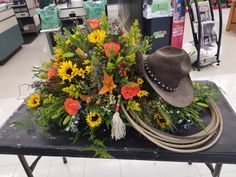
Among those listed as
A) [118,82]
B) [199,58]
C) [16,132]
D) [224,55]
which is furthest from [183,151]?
[224,55]

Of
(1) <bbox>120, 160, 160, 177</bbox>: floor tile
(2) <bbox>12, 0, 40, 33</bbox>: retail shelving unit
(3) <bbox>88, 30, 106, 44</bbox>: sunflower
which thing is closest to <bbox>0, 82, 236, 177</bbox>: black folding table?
(3) <bbox>88, 30, 106, 44</bbox>: sunflower

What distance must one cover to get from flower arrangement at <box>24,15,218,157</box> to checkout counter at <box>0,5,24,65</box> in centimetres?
370

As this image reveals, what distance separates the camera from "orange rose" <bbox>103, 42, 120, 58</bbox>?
38.9 inches

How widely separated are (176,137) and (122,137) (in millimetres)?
265

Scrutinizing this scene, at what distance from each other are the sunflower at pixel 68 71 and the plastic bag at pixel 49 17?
3375mm

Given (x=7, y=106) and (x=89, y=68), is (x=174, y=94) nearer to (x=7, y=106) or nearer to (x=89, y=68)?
(x=89, y=68)

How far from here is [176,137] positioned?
3.34ft

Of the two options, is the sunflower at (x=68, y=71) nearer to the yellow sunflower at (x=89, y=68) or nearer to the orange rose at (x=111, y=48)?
the yellow sunflower at (x=89, y=68)

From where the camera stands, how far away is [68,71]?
3.36ft

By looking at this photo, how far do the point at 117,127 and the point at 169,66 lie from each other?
38cm

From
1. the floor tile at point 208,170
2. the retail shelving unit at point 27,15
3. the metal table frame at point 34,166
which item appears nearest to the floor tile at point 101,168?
the metal table frame at point 34,166

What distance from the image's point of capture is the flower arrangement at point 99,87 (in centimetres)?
101

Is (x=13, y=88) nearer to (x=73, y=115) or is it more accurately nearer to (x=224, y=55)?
(x=73, y=115)

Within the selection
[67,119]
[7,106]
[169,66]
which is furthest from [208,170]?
[7,106]
